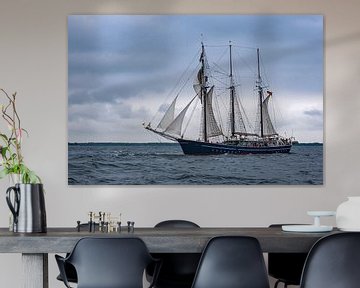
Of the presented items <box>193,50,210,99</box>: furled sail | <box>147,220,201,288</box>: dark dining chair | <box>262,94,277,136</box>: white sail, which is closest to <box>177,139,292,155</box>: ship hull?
<box>262,94,277,136</box>: white sail

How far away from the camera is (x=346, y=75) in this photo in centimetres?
569

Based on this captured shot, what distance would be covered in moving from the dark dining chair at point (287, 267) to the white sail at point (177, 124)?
4.64ft

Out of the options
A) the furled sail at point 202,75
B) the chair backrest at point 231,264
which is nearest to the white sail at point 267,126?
the furled sail at point 202,75

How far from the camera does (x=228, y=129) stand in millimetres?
5723

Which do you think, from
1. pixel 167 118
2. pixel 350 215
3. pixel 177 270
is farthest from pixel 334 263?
pixel 167 118

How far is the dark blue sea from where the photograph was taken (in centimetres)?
563

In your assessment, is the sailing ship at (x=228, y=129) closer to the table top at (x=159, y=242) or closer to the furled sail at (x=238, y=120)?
the furled sail at (x=238, y=120)

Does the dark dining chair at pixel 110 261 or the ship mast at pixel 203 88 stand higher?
the ship mast at pixel 203 88

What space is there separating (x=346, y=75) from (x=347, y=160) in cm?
66

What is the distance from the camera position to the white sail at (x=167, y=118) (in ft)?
18.6

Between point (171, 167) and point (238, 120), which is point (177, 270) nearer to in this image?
point (171, 167)

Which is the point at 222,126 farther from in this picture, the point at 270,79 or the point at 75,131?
the point at 75,131

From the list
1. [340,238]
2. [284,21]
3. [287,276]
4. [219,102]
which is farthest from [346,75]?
[340,238]

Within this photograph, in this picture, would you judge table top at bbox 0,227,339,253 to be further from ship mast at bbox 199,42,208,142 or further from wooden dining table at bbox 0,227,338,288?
ship mast at bbox 199,42,208,142
